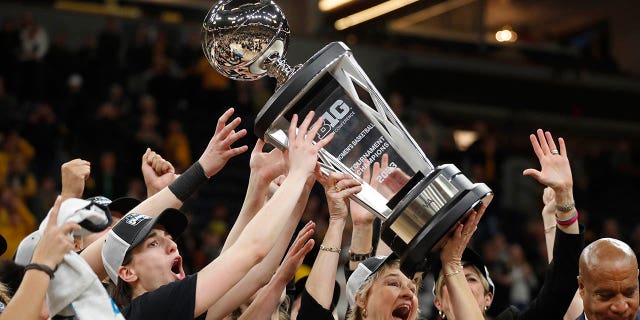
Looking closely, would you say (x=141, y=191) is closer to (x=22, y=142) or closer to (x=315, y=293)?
(x=22, y=142)

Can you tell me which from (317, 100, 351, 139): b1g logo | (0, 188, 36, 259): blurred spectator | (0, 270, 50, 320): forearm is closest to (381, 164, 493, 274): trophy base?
(317, 100, 351, 139): b1g logo

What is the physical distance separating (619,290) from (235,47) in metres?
1.51

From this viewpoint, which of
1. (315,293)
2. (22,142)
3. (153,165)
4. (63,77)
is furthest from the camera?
(63,77)

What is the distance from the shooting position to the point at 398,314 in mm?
4125

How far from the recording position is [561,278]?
3.90 m

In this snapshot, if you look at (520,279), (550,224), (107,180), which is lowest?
(520,279)

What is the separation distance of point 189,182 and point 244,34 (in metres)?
0.68

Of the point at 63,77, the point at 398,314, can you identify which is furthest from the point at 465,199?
the point at 63,77

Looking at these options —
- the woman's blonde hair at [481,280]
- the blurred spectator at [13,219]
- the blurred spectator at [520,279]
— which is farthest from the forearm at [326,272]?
the blurred spectator at [520,279]

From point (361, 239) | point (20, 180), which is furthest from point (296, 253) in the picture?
point (20, 180)

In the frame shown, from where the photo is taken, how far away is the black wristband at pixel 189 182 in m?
4.09

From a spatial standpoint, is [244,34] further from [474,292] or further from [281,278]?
[474,292]

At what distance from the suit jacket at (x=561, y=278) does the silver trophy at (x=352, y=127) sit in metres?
0.47

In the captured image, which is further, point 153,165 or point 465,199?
point 153,165
